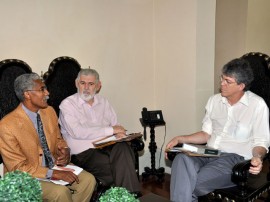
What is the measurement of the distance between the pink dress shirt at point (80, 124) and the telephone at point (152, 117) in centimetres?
67

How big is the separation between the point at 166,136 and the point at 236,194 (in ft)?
4.94

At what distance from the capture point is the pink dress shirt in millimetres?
2416

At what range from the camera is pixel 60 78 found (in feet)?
8.39

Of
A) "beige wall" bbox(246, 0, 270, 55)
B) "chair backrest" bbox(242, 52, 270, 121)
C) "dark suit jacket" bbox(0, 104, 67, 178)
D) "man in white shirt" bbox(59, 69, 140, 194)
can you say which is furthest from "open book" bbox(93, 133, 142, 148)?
"beige wall" bbox(246, 0, 270, 55)

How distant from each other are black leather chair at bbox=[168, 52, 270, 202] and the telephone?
0.92 metres

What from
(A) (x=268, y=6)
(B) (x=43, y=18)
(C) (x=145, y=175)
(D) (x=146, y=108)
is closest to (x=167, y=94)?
(D) (x=146, y=108)

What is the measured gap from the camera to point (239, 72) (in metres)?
2.15

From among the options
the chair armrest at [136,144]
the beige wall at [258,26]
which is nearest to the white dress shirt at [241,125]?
the chair armrest at [136,144]

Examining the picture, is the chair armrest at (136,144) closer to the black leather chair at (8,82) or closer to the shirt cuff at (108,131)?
the shirt cuff at (108,131)

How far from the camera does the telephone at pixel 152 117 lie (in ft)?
10.4

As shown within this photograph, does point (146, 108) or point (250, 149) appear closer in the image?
point (250, 149)

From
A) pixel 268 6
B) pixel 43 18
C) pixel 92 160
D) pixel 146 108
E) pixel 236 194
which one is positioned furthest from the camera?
pixel 268 6

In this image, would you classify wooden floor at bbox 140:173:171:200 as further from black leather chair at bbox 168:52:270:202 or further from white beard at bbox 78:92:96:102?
white beard at bbox 78:92:96:102

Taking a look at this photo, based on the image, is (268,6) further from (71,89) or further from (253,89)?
(71,89)
